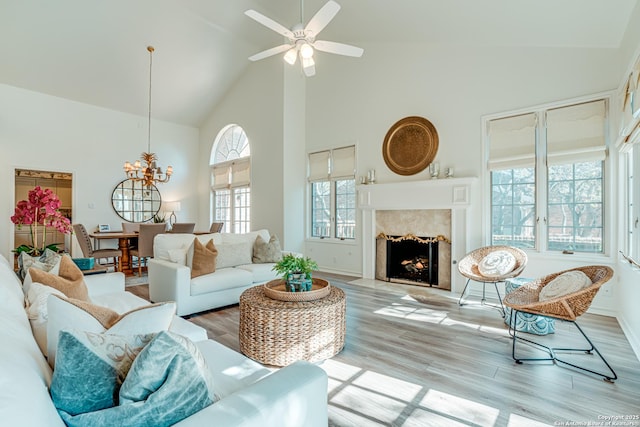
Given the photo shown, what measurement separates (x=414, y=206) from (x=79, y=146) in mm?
7053

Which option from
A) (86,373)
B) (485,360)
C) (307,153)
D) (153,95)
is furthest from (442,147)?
(153,95)

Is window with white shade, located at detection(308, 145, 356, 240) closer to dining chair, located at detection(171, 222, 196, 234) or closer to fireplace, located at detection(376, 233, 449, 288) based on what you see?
fireplace, located at detection(376, 233, 449, 288)

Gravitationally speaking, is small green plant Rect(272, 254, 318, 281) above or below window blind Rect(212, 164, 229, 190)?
below

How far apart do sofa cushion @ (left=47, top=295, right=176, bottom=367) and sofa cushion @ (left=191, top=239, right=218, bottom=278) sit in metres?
2.55

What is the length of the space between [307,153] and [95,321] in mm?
5867

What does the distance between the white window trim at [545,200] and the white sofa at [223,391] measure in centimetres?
411

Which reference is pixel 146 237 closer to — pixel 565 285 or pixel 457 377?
pixel 457 377

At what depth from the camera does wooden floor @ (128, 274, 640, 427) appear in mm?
1880

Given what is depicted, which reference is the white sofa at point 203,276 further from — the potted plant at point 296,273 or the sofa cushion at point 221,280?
the potted plant at point 296,273

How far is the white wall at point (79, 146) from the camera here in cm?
600

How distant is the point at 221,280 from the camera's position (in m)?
3.75

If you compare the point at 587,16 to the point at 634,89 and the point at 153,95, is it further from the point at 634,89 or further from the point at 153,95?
the point at 153,95

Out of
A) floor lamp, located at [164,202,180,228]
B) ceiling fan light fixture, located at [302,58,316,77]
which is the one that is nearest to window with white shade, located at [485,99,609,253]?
ceiling fan light fixture, located at [302,58,316,77]

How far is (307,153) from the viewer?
677cm
